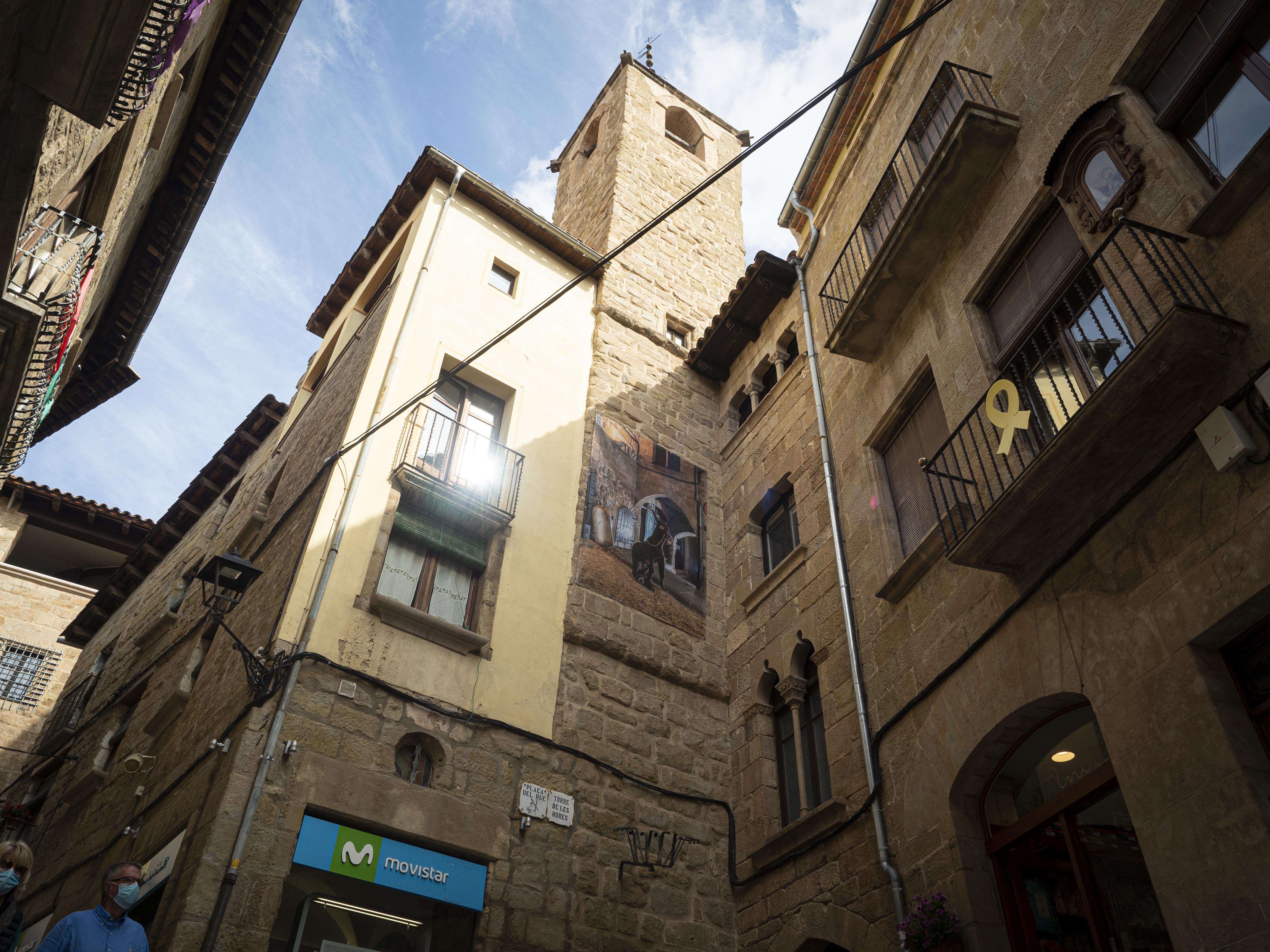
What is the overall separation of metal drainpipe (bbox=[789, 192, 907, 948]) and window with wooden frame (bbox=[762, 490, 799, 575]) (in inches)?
39.3

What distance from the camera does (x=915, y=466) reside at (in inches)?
341

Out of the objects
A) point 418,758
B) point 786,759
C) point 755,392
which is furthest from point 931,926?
point 755,392

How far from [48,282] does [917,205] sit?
717cm

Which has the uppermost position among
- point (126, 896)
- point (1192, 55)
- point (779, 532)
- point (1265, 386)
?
point (779, 532)

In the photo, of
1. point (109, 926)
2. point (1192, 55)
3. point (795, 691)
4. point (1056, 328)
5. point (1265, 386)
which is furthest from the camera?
point (795, 691)

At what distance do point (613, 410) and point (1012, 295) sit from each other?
6.24m

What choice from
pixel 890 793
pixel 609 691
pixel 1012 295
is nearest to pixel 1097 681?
pixel 890 793

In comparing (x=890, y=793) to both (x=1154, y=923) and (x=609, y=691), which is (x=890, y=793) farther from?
(x=609, y=691)

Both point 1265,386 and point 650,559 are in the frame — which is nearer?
point 1265,386

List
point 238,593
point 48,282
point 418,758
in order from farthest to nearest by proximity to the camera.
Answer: point 238,593 → point 418,758 → point 48,282

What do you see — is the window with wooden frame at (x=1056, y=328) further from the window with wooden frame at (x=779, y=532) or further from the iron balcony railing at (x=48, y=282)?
the iron balcony railing at (x=48, y=282)

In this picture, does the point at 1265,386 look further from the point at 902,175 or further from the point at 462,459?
the point at 462,459

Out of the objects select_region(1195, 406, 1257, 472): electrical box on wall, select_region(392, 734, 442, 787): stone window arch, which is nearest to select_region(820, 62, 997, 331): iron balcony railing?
select_region(1195, 406, 1257, 472): electrical box on wall

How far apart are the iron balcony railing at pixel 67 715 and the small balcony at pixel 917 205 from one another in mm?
13503
